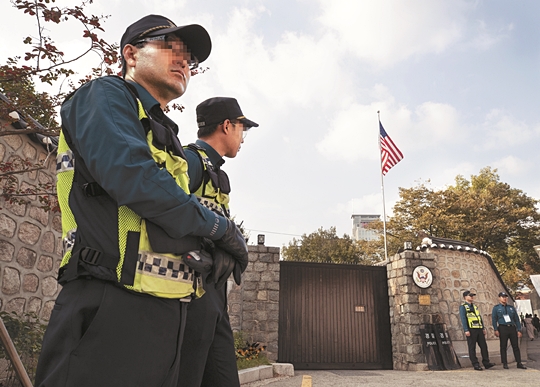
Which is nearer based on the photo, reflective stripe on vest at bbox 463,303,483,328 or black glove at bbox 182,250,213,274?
black glove at bbox 182,250,213,274

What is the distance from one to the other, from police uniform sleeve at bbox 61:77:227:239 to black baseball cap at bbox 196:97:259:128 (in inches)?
50.6

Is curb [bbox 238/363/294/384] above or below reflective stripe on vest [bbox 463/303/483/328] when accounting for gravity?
below

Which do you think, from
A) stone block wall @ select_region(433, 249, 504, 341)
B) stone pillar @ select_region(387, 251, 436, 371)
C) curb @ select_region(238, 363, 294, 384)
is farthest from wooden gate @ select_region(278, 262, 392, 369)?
curb @ select_region(238, 363, 294, 384)

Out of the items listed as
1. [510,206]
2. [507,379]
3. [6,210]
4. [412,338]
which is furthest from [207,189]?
[510,206]

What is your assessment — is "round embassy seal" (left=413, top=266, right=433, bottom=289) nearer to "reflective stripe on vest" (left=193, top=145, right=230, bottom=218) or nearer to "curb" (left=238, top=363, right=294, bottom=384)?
"curb" (left=238, top=363, right=294, bottom=384)

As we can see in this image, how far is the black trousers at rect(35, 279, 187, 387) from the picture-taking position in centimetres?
105

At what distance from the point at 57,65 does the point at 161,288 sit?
3.15 metres

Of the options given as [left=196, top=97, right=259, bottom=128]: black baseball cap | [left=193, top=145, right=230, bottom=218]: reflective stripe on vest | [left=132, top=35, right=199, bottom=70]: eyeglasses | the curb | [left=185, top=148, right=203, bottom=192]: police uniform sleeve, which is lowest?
the curb

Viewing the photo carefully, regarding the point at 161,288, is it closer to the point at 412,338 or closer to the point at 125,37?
the point at 125,37

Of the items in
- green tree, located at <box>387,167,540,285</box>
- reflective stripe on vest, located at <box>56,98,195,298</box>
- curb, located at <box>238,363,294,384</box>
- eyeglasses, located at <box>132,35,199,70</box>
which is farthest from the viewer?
green tree, located at <box>387,167,540,285</box>

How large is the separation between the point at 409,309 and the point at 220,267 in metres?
9.28

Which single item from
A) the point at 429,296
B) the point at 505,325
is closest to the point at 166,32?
the point at 429,296

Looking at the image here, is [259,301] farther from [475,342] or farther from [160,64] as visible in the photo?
[160,64]

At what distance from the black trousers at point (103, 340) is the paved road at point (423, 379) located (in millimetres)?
5563
